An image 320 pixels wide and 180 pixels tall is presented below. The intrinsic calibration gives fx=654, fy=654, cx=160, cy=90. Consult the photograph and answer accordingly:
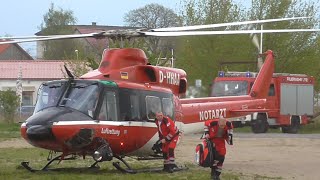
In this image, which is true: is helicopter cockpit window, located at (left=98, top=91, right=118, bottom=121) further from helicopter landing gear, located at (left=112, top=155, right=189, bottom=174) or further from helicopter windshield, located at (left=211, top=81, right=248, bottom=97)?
helicopter windshield, located at (left=211, top=81, right=248, bottom=97)

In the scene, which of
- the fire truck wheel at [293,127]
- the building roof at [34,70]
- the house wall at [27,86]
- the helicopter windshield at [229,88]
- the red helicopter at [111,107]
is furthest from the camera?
the building roof at [34,70]

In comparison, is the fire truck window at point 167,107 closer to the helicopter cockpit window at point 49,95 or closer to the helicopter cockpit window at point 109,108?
the helicopter cockpit window at point 109,108

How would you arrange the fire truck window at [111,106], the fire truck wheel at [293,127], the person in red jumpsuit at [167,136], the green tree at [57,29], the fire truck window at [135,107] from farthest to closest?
1. the green tree at [57,29]
2. the fire truck wheel at [293,127]
3. the person in red jumpsuit at [167,136]
4. the fire truck window at [135,107]
5. the fire truck window at [111,106]

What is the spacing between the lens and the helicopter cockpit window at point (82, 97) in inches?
540

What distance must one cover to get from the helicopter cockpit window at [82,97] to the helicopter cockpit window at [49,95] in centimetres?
21

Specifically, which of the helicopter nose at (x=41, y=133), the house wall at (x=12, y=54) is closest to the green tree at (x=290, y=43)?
the helicopter nose at (x=41, y=133)

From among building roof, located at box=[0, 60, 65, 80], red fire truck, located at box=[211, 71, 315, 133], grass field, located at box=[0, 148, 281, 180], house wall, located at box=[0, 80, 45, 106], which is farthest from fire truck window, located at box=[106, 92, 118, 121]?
house wall, located at box=[0, 80, 45, 106]

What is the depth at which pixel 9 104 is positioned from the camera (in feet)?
132

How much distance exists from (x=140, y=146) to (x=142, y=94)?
3.93 ft

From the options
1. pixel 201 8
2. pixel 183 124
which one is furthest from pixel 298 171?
pixel 201 8

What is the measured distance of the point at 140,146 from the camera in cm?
1492

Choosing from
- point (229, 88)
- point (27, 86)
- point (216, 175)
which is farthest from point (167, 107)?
point (27, 86)

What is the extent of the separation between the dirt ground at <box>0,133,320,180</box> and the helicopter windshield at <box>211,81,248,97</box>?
3788mm

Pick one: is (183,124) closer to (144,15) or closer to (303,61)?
(303,61)
